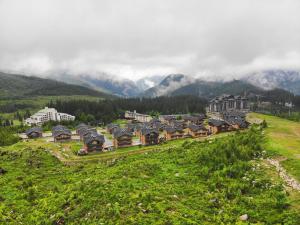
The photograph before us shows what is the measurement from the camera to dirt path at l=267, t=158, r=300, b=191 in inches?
990

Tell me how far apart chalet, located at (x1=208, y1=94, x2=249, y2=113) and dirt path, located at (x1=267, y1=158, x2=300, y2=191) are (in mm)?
128616

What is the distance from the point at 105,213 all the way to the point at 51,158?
39.2m

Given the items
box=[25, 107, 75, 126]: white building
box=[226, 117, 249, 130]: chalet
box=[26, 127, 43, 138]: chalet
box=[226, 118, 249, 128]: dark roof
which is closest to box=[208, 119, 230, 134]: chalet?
box=[226, 117, 249, 130]: chalet

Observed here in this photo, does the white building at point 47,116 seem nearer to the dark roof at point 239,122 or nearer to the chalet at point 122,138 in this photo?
the chalet at point 122,138

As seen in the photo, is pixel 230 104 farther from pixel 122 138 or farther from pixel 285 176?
pixel 285 176

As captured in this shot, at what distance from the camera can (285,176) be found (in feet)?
90.4

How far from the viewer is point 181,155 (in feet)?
151

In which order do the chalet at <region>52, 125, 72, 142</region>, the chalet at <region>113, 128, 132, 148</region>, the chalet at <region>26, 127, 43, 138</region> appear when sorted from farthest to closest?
the chalet at <region>26, 127, 43, 138</region>
the chalet at <region>52, 125, 72, 142</region>
the chalet at <region>113, 128, 132, 148</region>

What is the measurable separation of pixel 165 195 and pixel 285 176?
507 inches

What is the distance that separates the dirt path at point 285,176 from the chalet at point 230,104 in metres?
129

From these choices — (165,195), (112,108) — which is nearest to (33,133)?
(112,108)

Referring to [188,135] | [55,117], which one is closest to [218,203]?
[188,135]

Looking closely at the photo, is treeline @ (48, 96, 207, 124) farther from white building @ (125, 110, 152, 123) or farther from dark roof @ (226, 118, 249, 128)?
dark roof @ (226, 118, 249, 128)

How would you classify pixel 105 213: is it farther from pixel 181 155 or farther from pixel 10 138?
pixel 10 138
